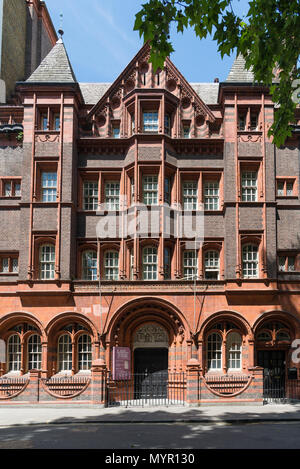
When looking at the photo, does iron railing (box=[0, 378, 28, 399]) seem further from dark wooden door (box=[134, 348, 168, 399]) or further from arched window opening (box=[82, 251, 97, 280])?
arched window opening (box=[82, 251, 97, 280])

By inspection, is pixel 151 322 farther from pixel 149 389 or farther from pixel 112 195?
pixel 112 195

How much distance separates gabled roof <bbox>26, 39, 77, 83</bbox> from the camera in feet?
99.3

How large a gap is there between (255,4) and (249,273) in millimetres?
18297

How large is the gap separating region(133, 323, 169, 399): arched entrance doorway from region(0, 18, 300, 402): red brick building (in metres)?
0.10

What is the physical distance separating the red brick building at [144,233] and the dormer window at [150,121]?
0.06 meters

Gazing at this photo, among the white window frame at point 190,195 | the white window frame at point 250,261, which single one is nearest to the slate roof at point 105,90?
the white window frame at point 190,195

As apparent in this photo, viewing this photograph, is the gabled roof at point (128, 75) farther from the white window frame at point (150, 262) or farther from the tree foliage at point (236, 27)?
the tree foliage at point (236, 27)

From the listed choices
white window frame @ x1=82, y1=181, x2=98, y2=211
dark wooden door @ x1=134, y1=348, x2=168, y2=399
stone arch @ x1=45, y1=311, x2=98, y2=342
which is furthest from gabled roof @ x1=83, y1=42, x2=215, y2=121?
Answer: dark wooden door @ x1=134, y1=348, x2=168, y2=399

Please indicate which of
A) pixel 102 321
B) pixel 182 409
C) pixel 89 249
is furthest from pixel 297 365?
pixel 89 249

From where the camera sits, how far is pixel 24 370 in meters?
27.7

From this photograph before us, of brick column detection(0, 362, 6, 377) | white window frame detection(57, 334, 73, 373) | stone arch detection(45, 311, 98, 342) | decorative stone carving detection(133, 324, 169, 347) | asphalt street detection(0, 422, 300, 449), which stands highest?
stone arch detection(45, 311, 98, 342)

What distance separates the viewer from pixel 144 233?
2897cm

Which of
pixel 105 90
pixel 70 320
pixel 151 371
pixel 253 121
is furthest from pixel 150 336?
pixel 105 90
